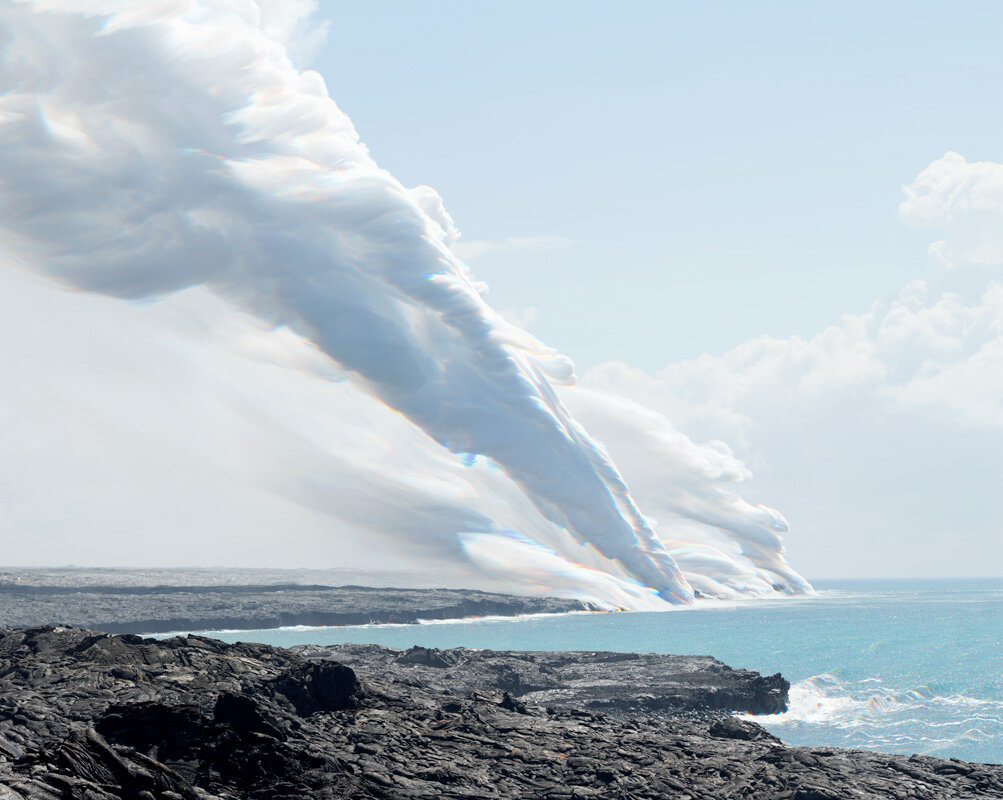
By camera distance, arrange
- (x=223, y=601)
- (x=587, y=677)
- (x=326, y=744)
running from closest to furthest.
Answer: (x=326, y=744)
(x=587, y=677)
(x=223, y=601)

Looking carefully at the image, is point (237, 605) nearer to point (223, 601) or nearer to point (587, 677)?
point (223, 601)

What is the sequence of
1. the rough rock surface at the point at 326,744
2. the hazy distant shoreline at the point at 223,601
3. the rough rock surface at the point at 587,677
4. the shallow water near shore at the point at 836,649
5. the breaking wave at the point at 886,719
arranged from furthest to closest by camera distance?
the hazy distant shoreline at the point at 223,601 → the rough rock surface at the point at 587,677 → the shallow water near shore at the point at 836,649 → the breaking wave at the point at 886,719 → the rough rock surface at the point at 326,744

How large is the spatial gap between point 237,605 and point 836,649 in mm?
39567

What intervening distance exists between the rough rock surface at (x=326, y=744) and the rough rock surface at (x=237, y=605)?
3367 cm

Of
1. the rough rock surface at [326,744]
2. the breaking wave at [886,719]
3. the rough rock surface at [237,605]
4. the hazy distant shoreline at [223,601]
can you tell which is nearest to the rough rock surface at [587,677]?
the breaking wave at [886,719]

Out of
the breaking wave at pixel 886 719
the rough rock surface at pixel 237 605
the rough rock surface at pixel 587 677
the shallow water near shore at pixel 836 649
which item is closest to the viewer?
the breaking wave at pixel 886 719

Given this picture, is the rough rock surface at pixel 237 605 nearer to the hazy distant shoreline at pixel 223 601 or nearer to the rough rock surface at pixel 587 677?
the hazy distant shoreline at pixel 223 601

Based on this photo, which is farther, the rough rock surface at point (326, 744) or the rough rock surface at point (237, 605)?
the rough rock surface at point (237, 605)

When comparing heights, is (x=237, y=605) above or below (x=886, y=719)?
below

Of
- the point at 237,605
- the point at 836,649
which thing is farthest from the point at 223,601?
the point at 836,649

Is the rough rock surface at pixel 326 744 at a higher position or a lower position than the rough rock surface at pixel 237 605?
higher

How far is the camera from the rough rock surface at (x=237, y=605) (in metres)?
55.4

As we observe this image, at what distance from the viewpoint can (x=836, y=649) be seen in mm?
52031

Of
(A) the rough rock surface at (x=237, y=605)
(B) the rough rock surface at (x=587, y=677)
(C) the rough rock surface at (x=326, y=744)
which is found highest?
(C) the rough rock surface at (x=326, y=744)
